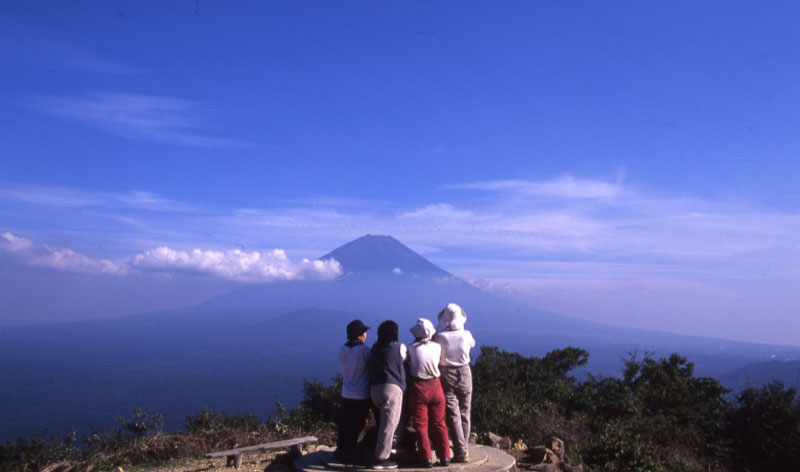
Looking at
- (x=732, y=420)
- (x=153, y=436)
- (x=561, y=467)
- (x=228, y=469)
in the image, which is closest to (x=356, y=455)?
(x=228, y=469)

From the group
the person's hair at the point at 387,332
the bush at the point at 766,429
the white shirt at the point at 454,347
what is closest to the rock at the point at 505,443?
the white shirt at the point at 454,347

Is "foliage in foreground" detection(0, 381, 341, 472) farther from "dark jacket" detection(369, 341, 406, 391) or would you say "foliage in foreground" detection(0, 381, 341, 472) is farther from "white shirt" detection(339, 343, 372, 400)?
"dark jacket" detection(369, 341, 406, 391)

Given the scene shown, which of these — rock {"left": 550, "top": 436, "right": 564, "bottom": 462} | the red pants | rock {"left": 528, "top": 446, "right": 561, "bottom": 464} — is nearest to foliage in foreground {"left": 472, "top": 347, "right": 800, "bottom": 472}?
rock {"left": 550, "top": 436, "right": 564, "bottom": 462}

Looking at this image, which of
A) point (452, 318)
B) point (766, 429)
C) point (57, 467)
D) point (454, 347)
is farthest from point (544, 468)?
point (766, 429)

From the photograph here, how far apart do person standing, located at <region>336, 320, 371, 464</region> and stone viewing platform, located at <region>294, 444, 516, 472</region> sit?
0.35 meters

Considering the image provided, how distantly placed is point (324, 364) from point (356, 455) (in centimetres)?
15804

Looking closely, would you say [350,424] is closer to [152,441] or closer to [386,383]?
[386,383]

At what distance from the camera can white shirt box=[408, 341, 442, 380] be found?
6.73 metres

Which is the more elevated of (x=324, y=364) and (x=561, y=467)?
(x=561, y=467)

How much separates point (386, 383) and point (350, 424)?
2.62 ft

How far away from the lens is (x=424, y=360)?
6.73 metres

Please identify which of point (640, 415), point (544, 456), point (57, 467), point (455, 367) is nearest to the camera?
point (455, 367)

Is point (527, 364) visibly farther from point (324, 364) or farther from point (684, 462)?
point (324, 364)

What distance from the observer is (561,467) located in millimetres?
8562
